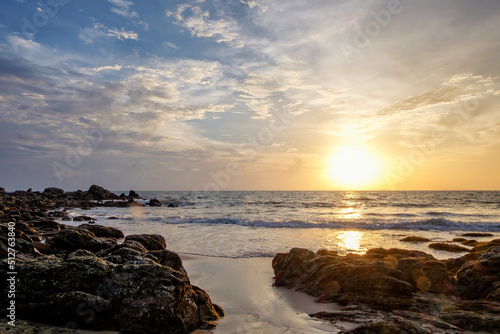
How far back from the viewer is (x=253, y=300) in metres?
7.39

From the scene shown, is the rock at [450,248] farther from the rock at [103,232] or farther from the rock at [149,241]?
the rock at [103,232]

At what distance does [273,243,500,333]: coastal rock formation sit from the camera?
5344mm

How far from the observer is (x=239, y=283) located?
8.83m

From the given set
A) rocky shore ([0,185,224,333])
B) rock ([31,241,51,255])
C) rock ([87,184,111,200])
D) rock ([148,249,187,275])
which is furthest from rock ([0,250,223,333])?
rock ([87,184,111,200])

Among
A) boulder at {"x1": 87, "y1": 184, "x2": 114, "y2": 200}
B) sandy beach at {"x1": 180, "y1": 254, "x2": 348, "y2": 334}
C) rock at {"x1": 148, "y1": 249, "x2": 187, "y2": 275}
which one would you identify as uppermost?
rock at {"x1": 148, "y1": 249, "x2": 187, "y2": 275}

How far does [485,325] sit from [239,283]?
5.90m

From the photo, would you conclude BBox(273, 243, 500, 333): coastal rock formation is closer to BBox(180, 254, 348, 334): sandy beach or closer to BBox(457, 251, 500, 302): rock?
BBox(457, 251, 500, 302): rock

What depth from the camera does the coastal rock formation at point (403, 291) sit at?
17.5ft

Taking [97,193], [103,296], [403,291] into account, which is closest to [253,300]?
[403,291]

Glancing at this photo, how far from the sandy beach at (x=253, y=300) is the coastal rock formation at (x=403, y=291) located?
40cm

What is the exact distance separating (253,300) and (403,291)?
3.56 metres

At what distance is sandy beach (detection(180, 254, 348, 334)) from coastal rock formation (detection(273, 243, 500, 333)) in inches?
15.9

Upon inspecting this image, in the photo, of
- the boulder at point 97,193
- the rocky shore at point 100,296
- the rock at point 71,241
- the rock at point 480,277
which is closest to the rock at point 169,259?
the rocky shore at point 100,296

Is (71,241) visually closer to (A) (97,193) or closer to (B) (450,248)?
(B) (450,248)
